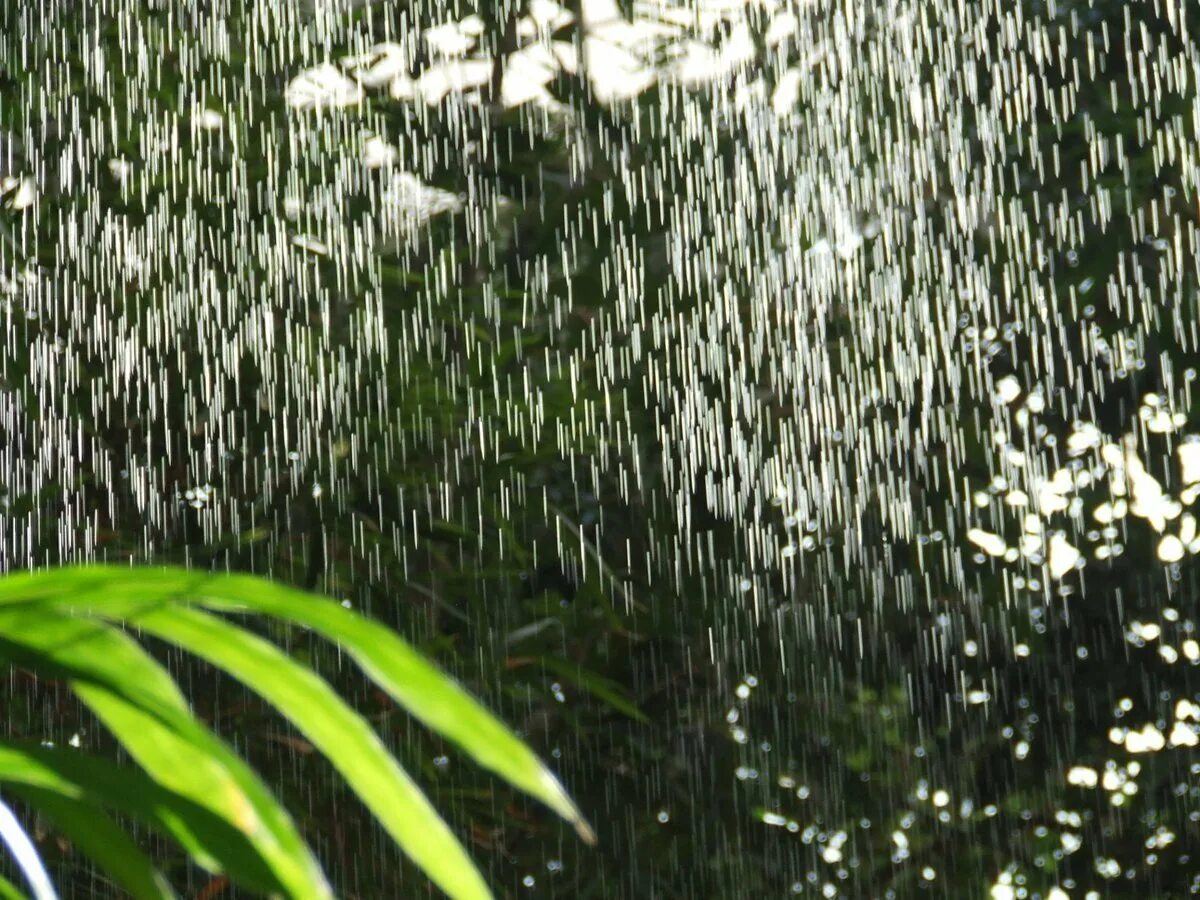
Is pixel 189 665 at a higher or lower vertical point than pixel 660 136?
lower

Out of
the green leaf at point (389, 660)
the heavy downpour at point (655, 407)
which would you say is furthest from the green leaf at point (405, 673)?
the heavy downpour at point (655, 407)

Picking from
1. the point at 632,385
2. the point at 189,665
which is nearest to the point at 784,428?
the point at 632,385

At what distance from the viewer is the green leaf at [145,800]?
320 mm

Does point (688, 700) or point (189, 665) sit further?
point (688, 700)

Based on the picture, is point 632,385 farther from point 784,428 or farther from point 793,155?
point 793,155

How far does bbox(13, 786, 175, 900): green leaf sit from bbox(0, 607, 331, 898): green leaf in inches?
0.9

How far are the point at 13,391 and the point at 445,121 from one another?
0.57m

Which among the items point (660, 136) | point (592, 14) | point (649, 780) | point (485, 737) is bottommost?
point (649, 780)

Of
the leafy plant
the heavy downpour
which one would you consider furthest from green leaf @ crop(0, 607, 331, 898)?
the heavy downpour

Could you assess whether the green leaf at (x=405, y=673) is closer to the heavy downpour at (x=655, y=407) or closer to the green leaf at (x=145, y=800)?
the green leaf at (x=145, y=800)

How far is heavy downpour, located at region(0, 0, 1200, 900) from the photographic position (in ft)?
5.21

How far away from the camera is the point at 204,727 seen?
33 centimetres

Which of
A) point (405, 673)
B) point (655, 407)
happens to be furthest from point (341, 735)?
point (655, 407)

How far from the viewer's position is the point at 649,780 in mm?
1841
